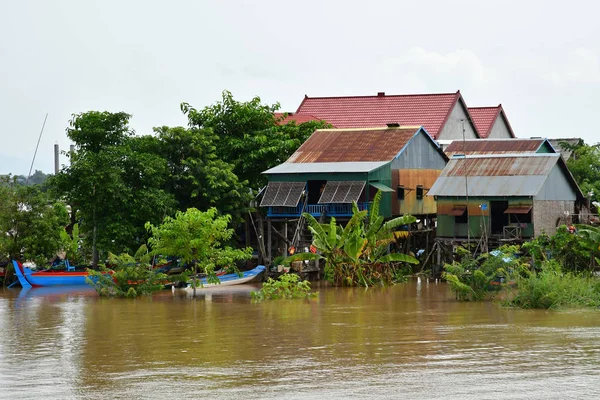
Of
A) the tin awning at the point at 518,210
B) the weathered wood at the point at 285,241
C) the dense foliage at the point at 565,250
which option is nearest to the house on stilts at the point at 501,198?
the tin awning at the point at 518,210

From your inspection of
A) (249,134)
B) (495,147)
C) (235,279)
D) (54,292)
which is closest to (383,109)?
(495,147)

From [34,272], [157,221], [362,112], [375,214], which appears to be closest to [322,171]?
[375,214]

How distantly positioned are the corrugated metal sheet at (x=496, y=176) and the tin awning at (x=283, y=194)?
4.14 meters

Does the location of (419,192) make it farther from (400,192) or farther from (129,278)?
(129,278)

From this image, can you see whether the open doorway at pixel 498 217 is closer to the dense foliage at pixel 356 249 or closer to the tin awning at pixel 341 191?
the dense foliage at pixel 356 249

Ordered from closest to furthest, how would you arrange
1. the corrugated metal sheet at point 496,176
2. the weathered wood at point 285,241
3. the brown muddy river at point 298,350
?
the brown muddy river at point 298,350, the corrugated metal sheet at point 496,176, the weathered wood at point 285,241

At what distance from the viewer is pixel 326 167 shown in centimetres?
3228

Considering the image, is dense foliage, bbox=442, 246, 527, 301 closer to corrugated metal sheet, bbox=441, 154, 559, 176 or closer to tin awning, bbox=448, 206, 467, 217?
tin awning, bbox=448, 206, 467, 217

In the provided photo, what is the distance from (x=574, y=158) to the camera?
45.8m

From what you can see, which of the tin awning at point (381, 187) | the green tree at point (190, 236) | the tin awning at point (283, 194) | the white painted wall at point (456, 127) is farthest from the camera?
the white painted wall at point (456, 127)

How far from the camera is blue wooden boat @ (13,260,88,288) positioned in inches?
1220

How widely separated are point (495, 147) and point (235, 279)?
12.6m

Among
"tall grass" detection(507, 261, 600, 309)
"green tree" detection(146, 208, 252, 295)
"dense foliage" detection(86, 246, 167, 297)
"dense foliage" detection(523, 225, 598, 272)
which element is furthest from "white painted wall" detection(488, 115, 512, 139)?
"tall grass" detection(507, 261, 600, 309)

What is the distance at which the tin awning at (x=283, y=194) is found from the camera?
105 ft
